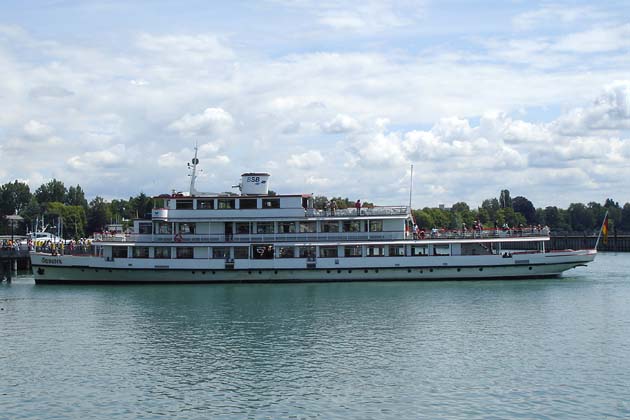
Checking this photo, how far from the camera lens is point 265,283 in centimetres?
5441

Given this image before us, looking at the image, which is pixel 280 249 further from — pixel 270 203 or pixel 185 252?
pixel 185 252

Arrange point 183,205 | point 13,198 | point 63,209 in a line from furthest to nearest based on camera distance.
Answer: point 13,198 → point 63,209 → point 183,205

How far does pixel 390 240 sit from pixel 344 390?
3217 centimetres

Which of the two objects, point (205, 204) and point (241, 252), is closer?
point (241, 252)

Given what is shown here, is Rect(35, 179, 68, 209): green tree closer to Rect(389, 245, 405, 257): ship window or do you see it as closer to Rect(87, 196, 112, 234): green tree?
Rect(87, 196, 112, 234): green tree

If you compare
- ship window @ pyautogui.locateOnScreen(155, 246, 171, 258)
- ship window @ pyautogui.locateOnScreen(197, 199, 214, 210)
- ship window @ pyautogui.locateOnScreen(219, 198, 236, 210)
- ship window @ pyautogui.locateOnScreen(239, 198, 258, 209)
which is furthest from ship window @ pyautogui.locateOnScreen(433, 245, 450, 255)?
ship window @ pyautogui.locateOnScreen(155, 246, 171, 258)

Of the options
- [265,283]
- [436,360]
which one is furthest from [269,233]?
[436,360]

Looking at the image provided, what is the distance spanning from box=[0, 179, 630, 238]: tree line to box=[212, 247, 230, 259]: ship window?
5439cm

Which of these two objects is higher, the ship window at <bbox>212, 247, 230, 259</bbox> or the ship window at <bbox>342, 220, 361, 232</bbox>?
the ship window at <bbox>342, 220, 361, 232</bbox>

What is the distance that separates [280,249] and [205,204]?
667cm

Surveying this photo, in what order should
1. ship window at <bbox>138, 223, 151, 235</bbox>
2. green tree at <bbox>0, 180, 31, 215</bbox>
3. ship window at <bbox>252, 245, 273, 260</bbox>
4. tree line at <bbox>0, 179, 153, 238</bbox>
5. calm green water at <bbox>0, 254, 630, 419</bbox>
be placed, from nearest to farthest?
calm green water at <bbox>0, 254, 630, 419</bbox> < ship window at <bbox>252, 245, 273, 260</bbox> < ship window at <bbox>138, 223, 151, 235</bbox> < tree line at <bbox>0, 179, 153, 238</bbox> < green tree at <bbox>0, 180, 31, 215</bbox>

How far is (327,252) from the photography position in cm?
5528

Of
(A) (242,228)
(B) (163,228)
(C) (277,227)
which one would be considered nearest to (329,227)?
(C) (277,227)

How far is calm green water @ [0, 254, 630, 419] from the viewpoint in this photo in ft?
71.8
